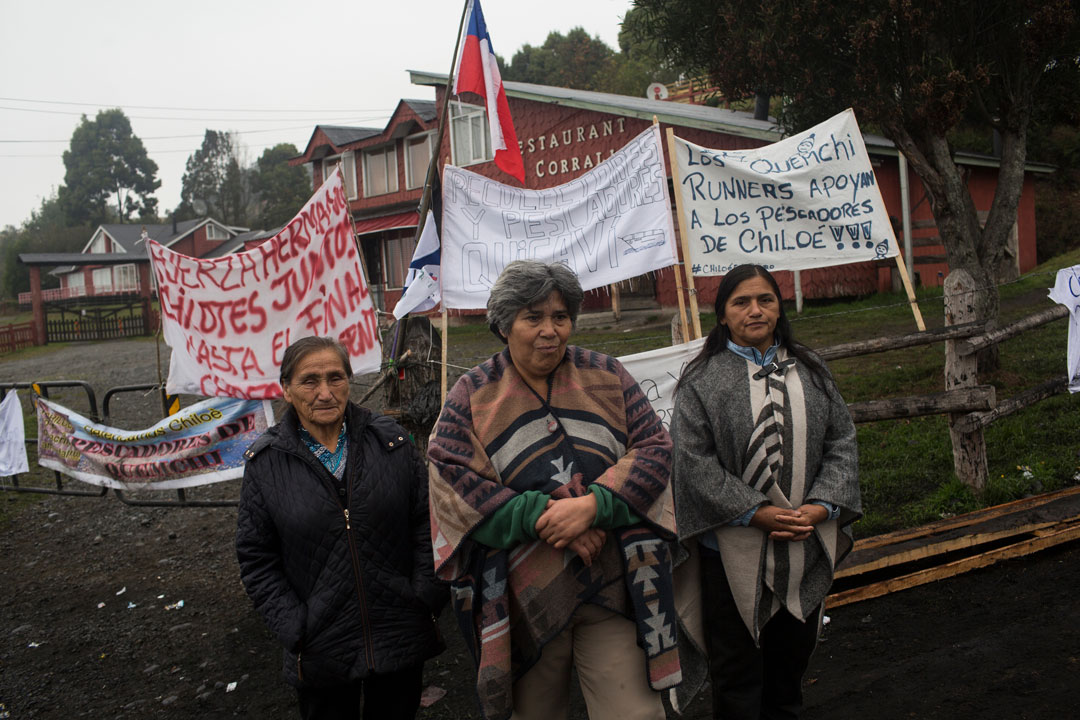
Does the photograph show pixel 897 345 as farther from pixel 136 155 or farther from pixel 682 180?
pixel 136 155

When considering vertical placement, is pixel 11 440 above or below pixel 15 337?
below

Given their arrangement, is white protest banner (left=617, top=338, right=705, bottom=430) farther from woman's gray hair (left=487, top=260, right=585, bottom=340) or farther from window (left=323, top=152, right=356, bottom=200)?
window (left=323, top=152, right=356, bottom=200)

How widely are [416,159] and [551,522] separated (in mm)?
24767

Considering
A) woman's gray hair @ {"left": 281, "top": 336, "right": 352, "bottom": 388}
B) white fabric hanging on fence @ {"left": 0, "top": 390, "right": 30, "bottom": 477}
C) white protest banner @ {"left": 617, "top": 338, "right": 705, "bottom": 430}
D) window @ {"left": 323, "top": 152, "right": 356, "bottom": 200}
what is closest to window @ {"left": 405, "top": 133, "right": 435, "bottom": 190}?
window @ {"left": 323, "top": 152, "right": 356, "bottom": 200}

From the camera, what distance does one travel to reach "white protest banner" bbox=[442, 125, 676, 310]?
4.84 meters

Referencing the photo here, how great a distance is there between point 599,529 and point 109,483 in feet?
17.5

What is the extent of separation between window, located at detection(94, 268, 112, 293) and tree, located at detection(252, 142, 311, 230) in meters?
10.9

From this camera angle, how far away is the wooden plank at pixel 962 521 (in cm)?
488

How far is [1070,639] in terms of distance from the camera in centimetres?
368

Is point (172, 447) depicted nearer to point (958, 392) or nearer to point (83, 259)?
point (958, 392)

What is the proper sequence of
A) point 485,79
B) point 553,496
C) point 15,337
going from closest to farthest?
point 553,496 < point 485,79 < point 15,337

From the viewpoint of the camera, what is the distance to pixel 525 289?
2611 mm

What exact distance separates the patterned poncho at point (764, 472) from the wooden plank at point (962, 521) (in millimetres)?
2092

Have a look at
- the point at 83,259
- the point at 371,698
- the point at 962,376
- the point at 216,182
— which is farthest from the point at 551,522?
the point at 216,182
